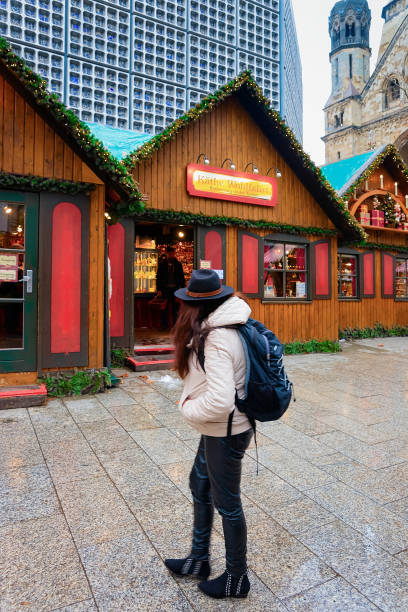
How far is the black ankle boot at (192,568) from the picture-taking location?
85.0 inches

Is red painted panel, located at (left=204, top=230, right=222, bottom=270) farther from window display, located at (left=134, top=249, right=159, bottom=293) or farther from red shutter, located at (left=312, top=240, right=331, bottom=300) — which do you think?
window display, located at (left=134, top=249, right=159, bottom=293)

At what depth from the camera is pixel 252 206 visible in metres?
9.46

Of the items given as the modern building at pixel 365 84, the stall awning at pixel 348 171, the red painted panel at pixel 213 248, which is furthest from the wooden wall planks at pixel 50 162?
the modern building at pixel 365 84

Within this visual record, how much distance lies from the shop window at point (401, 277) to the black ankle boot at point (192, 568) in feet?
46.5

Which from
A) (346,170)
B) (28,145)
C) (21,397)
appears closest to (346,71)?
(346,170)

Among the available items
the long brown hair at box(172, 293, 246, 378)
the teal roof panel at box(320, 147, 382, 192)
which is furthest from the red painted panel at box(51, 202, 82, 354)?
the teal roof panel at box(320, 147, 382, 192)

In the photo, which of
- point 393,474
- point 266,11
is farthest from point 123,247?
point 266,11

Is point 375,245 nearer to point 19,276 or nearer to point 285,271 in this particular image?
point 285,271

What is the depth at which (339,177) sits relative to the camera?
1341 cm

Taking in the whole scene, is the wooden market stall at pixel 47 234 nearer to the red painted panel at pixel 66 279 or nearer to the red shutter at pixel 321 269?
the red painted panel at pixel 66 279

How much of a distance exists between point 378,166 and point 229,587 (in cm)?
1404

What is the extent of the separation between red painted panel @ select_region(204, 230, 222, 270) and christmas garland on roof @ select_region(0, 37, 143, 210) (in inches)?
109

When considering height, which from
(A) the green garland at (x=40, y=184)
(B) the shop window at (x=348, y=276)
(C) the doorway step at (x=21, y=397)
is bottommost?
(C) the doorway step at (x=21, y=397)

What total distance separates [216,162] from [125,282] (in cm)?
350
